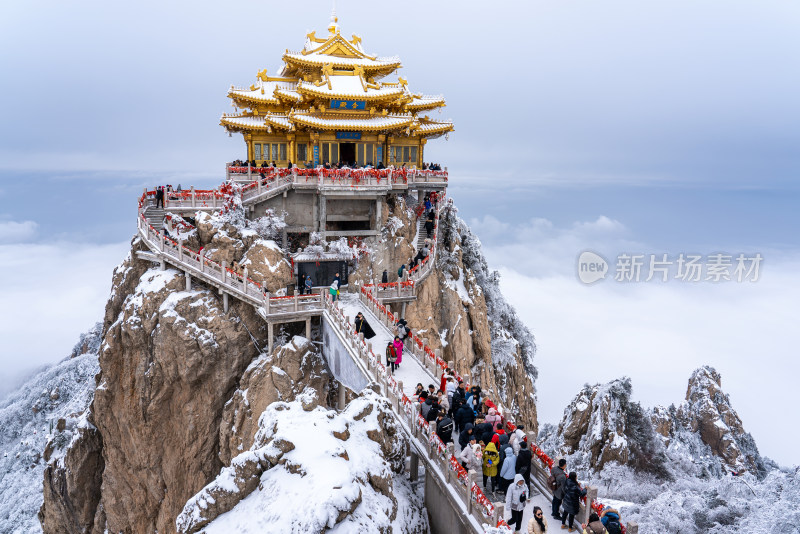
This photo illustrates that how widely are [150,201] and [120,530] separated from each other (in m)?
18.4

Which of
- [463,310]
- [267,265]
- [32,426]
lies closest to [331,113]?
[267,265]

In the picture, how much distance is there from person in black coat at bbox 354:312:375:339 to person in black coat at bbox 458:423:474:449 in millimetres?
7761

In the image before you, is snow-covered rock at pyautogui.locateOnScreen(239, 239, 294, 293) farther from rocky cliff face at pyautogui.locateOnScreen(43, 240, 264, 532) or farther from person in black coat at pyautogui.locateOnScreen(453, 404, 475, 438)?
person in black coat at pyautogui.locateOnScreen(453, 404, 475, 438)

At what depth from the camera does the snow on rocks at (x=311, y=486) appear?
10742 millimetres

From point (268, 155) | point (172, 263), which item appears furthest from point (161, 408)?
point (268, 155)

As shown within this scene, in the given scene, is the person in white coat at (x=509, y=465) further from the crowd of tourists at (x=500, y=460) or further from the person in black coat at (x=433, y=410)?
the person in black coat at (x=433, y=410)

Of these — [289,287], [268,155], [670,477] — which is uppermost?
[268,155]

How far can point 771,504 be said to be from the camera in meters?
16.4

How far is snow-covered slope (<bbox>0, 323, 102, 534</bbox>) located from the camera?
146 ft

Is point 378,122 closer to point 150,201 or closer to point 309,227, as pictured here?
point 309,227

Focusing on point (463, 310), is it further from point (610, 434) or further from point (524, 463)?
point (524, 463)

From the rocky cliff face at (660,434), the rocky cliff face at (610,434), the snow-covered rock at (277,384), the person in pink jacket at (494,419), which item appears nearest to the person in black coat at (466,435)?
the person in pink jacket at (494,419)

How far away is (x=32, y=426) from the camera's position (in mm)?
55938

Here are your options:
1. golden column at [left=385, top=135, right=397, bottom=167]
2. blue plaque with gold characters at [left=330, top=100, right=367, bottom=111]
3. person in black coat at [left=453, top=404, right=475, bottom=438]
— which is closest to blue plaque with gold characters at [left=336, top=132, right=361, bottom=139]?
blue plaque with gold characters at [left=330, top=100, right=367, bottom=111]
